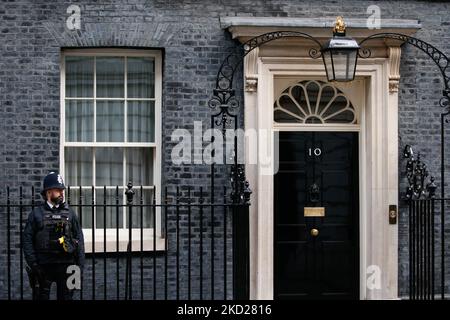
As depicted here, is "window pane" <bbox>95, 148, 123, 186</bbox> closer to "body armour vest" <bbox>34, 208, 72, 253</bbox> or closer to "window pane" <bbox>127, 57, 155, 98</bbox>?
"window pane" <bbox>127, 57, 155, 98</bbox>

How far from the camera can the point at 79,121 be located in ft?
37.8

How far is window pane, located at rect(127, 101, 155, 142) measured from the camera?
1157cm

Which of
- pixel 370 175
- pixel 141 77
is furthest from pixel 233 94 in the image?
pixel 370 175

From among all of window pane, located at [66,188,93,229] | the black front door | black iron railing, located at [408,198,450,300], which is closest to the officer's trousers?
window pane, located at [66,188,93,229]

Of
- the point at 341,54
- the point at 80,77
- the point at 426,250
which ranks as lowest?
the point at 426,250

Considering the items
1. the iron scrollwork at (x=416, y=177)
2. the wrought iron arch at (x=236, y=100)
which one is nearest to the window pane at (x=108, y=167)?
the wrought iron arch at (x=236, y=100)

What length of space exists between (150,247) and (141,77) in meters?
1.99

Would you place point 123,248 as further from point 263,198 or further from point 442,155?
point 442,155

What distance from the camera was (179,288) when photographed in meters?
11.2

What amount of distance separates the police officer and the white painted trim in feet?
7.84

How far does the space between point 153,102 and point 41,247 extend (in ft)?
8.72

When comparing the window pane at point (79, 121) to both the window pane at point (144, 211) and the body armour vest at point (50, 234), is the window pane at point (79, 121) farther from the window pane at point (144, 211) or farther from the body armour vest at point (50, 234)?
the body armour vest at point (50, 234)

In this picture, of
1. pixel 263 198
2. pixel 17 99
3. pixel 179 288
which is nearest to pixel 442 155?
pixel 263 198

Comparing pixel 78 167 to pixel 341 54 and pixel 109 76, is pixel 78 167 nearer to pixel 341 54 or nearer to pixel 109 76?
pixel 109 76
